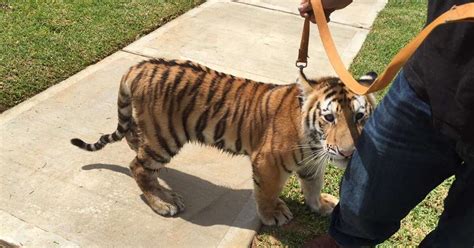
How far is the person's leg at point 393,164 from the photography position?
2158 mm

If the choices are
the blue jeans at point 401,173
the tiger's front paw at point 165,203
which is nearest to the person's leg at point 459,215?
the blue jeans at point 401,173

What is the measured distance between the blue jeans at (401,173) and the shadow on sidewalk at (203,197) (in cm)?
122

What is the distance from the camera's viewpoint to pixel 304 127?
3.16 m

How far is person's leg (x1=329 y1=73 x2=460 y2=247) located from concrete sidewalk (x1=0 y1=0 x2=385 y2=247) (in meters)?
1.20

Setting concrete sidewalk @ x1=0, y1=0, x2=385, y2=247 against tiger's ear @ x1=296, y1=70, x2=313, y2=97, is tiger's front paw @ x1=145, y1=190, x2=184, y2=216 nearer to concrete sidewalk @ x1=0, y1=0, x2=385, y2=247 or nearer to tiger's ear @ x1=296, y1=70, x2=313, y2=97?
concrete sidewalk @ x1=0, y1=0, x2=385, y2=247

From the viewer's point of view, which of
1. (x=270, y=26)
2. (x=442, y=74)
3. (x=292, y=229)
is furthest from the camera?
(x=270, y=26)

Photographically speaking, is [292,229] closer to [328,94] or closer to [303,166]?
[303,166]

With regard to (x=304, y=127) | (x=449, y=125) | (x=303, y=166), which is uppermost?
(x=449, y=125)

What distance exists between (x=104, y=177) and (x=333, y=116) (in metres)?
1.88

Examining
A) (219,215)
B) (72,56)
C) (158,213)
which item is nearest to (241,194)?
(219,215)

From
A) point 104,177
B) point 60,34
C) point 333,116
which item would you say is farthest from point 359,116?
point 60,34

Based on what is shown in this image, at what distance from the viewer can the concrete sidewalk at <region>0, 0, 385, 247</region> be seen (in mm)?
3506

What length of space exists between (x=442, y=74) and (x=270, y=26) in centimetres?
489

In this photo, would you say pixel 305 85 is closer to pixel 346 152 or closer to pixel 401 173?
pixel 346 152
